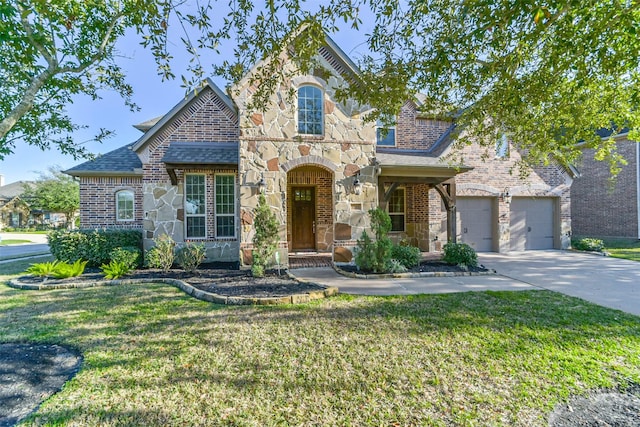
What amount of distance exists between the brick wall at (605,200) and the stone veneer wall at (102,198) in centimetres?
2267

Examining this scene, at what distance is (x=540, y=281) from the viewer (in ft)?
24.7

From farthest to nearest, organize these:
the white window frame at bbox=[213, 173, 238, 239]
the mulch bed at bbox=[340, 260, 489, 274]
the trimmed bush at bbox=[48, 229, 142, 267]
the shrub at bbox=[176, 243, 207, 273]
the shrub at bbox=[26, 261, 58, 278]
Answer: the white window frame at bbox=[213, 173, 238, 239]
the trimmed bush at bbox=[48, 229, 142, 267]
the shrub at bbox=[176, 243, 207, 273]
the mulch bed at bbox=[340, 260, 489, 274]
the shrub at bbox=[26, 261, 58, 278]

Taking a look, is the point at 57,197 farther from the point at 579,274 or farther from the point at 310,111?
the point at 579,274

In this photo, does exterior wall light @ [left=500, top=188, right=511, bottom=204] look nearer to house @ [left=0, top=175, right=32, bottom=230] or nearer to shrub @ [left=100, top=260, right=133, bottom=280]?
shrub @ [left=100, top=260, right=133, bottom=280]

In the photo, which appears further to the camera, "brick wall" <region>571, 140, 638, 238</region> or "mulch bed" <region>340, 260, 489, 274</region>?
"brick wall" <region>571, 140, 638, 238</region>

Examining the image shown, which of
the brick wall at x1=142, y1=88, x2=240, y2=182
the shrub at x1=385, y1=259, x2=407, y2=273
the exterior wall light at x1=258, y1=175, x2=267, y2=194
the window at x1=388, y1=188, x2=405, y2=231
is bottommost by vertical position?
the shrub at x1=385, y1=259, x2=407, y2=273

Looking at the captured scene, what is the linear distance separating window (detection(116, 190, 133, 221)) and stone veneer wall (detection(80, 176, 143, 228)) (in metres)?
0.14

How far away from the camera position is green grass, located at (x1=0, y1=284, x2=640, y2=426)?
2.66m

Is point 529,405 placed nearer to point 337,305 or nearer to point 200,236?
point 337,305

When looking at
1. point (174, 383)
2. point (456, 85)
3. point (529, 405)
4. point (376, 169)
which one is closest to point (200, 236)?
point (376, 169)

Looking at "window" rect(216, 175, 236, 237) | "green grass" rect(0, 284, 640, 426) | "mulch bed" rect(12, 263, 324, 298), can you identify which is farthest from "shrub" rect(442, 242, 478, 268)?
"window" rect(216, 175, 236, 237)

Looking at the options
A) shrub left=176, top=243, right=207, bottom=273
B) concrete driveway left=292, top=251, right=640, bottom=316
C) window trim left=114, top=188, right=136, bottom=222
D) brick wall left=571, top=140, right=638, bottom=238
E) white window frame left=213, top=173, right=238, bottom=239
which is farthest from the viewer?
brick wall left=571, top=140, right=638, bottom=238

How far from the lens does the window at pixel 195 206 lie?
10.4 meters

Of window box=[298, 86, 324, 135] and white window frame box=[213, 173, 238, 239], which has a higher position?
window box=[298, 86, 324, 135]
